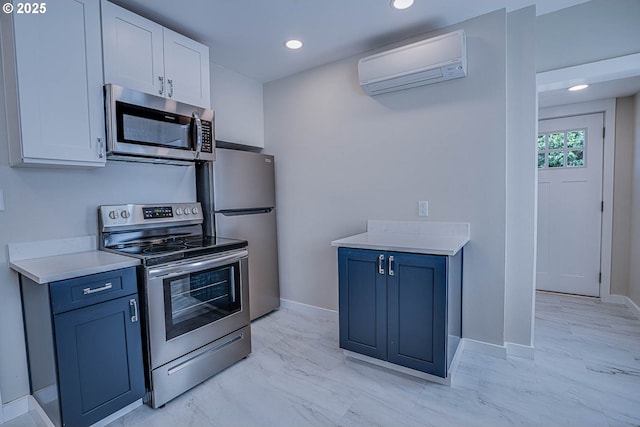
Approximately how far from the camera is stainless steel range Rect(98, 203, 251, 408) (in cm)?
182

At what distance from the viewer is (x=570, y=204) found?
367cm

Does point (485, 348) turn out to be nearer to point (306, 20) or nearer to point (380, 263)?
point (380, 263)

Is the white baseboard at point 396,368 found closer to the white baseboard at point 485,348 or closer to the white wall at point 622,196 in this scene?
the white baseboard at point 485,348

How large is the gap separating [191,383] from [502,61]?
304 cm

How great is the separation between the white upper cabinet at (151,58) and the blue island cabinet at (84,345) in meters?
1.26

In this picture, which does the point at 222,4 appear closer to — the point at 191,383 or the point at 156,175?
the point at 156,175

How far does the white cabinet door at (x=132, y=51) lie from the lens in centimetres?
191

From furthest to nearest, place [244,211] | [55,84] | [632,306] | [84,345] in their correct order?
[632,306] < [244,211] < [55,84] < [84,345]

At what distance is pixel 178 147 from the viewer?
2.26 m

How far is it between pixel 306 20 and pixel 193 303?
2150mm

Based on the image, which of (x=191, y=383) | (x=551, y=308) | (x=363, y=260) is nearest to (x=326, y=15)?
(x=363, y=260)

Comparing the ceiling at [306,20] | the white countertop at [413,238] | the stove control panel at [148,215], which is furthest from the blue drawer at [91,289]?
the ceiling at [306,20]

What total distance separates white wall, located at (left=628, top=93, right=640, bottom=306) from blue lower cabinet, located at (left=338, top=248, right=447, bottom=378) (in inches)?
104

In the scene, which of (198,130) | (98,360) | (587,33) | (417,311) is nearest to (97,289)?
(98,360)
